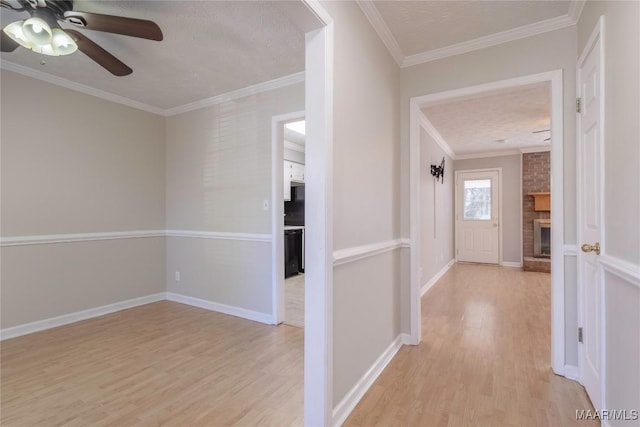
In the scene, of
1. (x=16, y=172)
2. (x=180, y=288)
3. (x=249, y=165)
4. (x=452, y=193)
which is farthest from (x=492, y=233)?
(x=16, y=172)

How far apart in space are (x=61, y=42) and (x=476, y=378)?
3512mm

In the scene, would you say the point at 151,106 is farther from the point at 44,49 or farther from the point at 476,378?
the point at 476,378

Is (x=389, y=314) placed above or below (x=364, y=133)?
below

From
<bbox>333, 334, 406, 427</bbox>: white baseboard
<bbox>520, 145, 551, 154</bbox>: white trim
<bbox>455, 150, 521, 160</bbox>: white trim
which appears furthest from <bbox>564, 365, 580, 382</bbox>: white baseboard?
<bbox>455, 150, 521, 160</bbox>: white trim

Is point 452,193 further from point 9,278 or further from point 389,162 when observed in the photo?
point 9,278

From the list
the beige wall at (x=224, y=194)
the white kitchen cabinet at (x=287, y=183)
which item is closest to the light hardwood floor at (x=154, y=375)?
the beige wall at (x=224, y=194)

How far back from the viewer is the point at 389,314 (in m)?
2.38

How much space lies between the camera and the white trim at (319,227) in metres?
1.47

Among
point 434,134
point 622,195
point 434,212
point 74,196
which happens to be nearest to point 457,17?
point 622,195

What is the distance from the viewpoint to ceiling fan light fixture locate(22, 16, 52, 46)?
168 centimetres

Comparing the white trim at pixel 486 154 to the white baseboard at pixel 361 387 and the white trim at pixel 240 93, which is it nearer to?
the white trim at pixel 240 93

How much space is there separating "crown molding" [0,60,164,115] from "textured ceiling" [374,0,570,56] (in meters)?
3.12

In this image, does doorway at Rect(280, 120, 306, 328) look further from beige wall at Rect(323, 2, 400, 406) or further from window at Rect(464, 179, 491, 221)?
window at Rect(464, 179, 491, 221)

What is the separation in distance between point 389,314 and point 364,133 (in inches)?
56.2
